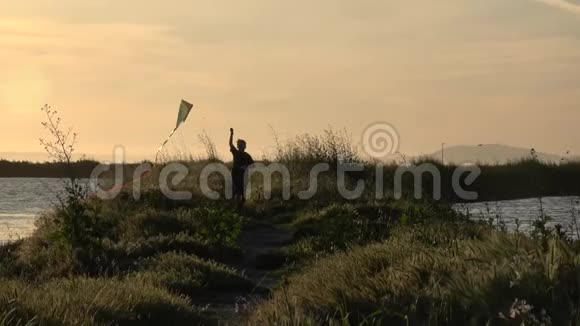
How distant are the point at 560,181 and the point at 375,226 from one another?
26687 mm

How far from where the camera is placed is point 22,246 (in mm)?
15781

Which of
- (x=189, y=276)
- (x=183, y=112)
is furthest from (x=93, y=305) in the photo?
(x=183, y=112)

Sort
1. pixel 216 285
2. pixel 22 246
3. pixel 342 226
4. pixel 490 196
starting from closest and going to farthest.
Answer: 1. pixel 216 285
2. pixel 342 226
3. pixel 22 246
4. pixel 490 196

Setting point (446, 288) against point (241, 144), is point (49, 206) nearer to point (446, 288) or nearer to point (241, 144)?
point (241, 144)

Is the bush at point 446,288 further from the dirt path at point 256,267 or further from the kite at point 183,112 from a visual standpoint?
the kite at point 183,112

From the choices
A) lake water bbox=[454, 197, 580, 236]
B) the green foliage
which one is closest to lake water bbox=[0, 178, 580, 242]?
lake water bbox=[454, 197, 580, 236]

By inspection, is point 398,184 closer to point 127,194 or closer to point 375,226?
point 127,194

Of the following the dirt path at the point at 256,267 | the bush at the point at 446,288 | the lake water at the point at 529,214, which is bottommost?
the dirt path at the point at 256,267

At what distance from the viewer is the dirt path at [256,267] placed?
947 cm

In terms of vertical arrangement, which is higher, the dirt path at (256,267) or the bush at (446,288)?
the bush at (446,288)

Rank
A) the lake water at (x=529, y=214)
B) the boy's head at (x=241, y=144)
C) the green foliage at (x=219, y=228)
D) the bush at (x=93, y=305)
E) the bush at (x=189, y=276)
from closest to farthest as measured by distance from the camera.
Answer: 1. the bush at (x=93, y=305)
2. the bush at (x=189, y=276)
3. the lake water at (x=529, y=214)
4. the green foliage at (x=219, y=228)
5. the boy's head at (x=241, y=144)

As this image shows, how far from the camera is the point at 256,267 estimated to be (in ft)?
46.6

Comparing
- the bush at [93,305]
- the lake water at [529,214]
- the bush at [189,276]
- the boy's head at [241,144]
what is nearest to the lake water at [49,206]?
the lake water at [529,214]

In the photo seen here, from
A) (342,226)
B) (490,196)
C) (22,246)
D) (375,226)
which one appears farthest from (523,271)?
(490,196)
